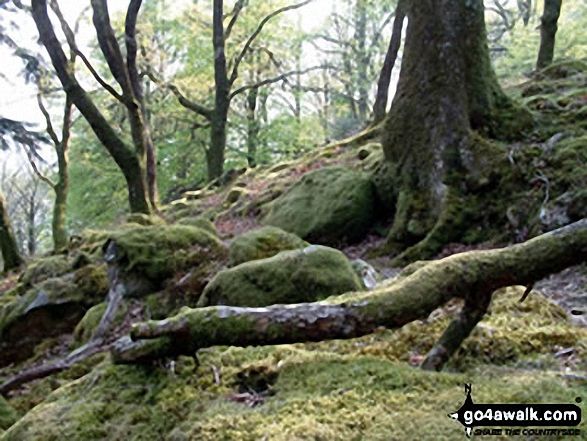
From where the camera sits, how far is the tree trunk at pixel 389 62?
13.1m

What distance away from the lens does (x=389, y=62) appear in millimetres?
13852

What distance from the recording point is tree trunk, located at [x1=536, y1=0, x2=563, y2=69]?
1126 cm

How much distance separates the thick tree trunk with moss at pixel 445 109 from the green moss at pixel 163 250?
8.92ft

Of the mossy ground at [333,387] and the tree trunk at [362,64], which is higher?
the tree trunk at [362,64]

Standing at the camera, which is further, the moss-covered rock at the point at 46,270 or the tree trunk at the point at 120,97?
the tree trunk at the point at 120,97

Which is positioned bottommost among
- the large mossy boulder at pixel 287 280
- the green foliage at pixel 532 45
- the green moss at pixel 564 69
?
the large mossy boulder at pixel 287 280

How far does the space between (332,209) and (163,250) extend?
3.09m

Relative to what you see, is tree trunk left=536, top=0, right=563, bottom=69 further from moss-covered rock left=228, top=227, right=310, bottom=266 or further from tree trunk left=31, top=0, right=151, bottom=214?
tree trunk left=31, top=0, right=151, bottom=214

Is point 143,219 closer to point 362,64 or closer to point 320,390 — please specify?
point 320,390

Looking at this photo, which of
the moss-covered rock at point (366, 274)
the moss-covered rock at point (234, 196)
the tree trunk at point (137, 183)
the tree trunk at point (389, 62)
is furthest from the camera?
the moss-covered rock at point (234, 196)

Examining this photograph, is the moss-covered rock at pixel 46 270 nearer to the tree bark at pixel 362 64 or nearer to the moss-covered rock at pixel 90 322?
the moss-covered rock at pixel 90 322

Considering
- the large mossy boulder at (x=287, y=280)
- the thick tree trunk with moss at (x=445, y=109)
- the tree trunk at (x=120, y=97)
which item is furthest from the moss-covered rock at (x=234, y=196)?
the large mossy boulder at (x=287, y=280)

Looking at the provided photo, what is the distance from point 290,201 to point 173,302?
398 centimetres

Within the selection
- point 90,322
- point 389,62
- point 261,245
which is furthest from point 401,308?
point 389,62
